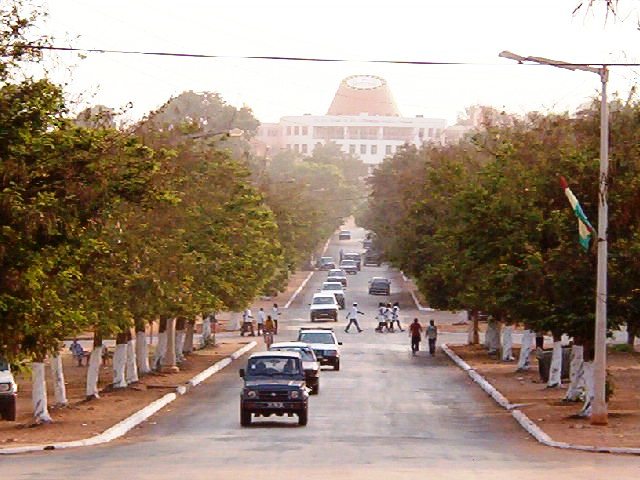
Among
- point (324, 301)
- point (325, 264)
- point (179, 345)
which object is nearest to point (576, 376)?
point (179, 345)

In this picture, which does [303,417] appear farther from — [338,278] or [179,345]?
A: [338,278]

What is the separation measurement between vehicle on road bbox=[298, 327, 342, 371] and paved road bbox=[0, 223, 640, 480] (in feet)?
20.4

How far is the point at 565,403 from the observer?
1656 inches

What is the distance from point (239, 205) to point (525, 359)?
12.3m

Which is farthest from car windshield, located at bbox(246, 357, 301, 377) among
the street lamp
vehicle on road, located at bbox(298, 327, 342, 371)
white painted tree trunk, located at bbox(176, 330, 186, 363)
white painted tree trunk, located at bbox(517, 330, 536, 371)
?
white painted tree trunk, located at bbox(176, 330, 186, 363)

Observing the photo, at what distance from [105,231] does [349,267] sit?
113m

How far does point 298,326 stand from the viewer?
9212cm

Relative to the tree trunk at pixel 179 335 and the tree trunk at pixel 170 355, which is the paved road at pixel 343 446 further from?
the tree trunk at pixel 179 335

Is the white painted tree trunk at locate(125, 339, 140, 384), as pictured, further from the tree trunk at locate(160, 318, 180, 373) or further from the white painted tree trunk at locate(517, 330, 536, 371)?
the white painted tree trunk at locate(517, 330, 536, 371)

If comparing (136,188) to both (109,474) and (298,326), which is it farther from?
(298,326)

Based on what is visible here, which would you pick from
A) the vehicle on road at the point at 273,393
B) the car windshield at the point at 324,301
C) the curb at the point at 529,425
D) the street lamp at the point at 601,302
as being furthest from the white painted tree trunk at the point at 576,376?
the car windshield at the point at 324,301

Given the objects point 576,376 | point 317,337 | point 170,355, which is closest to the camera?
point 576,376

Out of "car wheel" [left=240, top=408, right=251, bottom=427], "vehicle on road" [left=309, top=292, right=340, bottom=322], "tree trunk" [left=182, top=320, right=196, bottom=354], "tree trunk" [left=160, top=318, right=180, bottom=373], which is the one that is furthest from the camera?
"vehicle on road" [left=309, top=292, right=340, bottom=322]

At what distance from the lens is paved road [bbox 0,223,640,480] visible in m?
25.3
